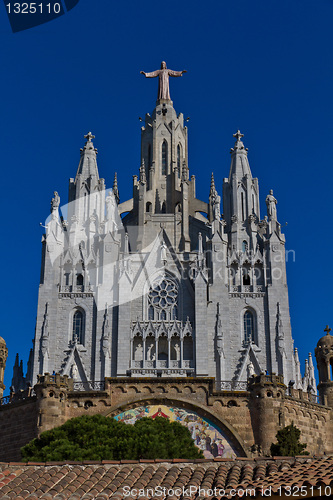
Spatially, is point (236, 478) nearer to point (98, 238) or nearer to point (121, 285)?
point (121, 285)

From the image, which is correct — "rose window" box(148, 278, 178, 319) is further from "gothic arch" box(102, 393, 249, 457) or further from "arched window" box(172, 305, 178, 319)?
"gothic arch" box(102, 393, 249, 457)

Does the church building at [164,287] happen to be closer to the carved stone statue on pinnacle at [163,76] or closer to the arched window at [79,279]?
the arched window at [79,279]

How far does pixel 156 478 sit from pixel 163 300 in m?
35.6

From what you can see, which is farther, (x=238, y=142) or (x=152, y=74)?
(x=152, y=74)

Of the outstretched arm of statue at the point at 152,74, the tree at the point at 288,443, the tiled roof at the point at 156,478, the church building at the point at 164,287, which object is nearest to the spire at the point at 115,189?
the church building at the point at 164,287

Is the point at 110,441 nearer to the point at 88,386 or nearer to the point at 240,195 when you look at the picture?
the point at 88,386

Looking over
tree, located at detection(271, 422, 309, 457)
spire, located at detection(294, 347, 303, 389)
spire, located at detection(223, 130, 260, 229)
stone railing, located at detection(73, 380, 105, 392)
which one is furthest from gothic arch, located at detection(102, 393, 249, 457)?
spire, located at detection(223, 130, 260, 229)

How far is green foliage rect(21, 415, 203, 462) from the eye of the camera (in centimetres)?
3142

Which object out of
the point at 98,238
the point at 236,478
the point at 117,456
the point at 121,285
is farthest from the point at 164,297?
the point at 236,478

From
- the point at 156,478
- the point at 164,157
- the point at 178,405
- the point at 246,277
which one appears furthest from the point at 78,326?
the point at 156,478

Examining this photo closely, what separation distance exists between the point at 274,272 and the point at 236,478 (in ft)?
122

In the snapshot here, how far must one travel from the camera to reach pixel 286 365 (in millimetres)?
52938

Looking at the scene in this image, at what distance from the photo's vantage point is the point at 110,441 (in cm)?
3247

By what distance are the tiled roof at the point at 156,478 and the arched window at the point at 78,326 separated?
1264 inches
